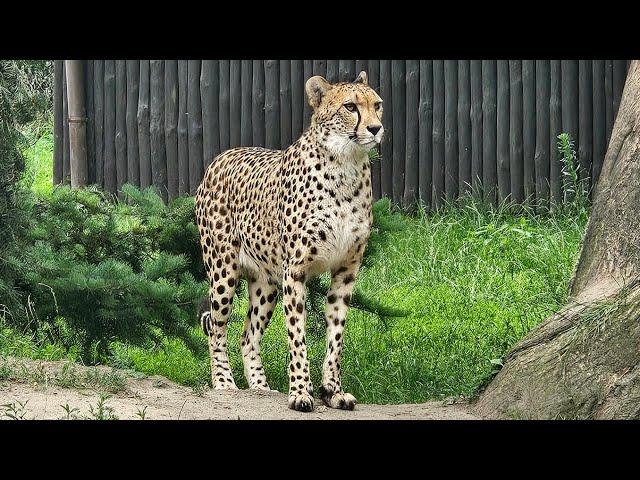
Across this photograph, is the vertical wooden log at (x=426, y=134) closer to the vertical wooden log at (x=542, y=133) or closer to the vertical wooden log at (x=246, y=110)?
the vertical wooden log at (x=542, y=133)

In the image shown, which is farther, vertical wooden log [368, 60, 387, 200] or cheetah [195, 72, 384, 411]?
vertical wooden log [368, 60, 387, 200]

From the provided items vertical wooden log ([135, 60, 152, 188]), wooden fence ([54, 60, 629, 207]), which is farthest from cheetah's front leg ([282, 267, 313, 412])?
vertical wooden log ([135, 60, 152, 188])

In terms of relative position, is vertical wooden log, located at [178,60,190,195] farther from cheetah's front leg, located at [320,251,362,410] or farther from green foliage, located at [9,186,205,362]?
cheetah's front leg, located at [320,251,362,410]

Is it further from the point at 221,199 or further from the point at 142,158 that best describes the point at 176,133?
the point at 221,199

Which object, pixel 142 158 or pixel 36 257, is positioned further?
pixel 142 158

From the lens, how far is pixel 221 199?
251 inches

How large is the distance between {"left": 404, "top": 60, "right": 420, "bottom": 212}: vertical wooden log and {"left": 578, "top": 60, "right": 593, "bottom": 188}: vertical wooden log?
1.44 metres

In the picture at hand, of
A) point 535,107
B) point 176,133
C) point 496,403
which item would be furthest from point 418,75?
point 496,403

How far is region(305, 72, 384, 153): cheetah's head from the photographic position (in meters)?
→ 5.42

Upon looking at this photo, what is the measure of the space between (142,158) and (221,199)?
439cm

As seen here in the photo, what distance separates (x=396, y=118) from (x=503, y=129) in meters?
0.99

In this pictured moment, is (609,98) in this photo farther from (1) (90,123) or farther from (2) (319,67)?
(1) (90,123)

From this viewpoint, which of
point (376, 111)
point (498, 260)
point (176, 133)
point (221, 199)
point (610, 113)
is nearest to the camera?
point (376, 111)

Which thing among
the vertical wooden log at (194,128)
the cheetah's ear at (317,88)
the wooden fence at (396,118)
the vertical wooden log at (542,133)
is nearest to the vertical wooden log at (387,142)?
the wooden fence at (396,118)
